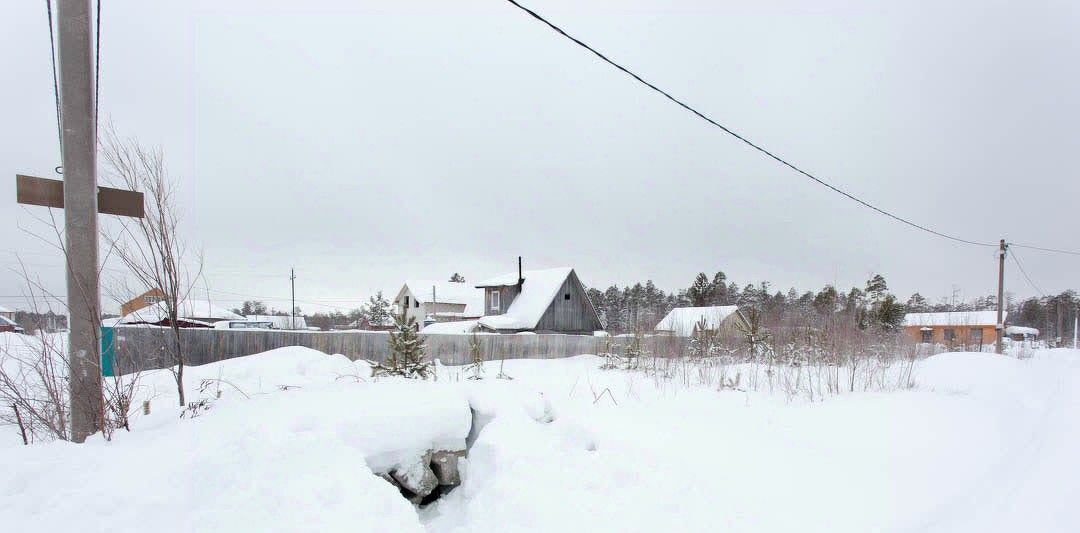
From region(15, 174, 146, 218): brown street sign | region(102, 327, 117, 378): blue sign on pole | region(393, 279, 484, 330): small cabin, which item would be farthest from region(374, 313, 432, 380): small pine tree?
region(393, 279, 484, 330): small cabin

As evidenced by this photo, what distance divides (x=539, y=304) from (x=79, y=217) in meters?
23.5

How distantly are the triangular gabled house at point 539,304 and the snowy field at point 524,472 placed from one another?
20.9 meters

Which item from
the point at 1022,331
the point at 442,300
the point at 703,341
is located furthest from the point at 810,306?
the point at 1022,331

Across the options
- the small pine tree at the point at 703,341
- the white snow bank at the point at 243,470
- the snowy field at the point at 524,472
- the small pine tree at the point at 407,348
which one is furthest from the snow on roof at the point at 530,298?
→ the white snow bank at the point at 243,470

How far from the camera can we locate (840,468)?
13.9ft

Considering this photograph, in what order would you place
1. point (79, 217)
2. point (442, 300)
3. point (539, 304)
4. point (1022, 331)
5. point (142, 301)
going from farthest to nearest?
point (1022, 331)
point (442, 300)
point (539, 304)
point (142, 301)
point (79, 217)

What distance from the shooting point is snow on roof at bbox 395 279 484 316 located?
42.1 metres

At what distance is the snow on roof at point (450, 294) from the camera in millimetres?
42062

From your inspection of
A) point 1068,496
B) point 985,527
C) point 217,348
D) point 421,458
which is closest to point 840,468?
point 985,527

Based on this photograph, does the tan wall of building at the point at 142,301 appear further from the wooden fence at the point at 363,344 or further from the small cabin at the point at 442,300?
the small cabin at the point at 442,300

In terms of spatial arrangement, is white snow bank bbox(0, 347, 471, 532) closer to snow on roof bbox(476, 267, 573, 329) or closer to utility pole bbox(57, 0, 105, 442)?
utility pole bbox(57, 0, 105, 442)

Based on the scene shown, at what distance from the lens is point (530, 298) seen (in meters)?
27.5

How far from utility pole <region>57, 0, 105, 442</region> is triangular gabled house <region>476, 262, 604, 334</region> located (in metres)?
22.7

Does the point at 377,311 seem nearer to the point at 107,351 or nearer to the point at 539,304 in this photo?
the point at 539,304
